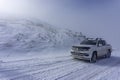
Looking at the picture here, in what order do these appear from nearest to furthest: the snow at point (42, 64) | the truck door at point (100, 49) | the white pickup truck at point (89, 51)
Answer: the snow at point (42, 64)
the white pickup truck at point (89, 51)
the truck door at point (100, 49)

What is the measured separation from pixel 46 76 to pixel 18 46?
31.5ft

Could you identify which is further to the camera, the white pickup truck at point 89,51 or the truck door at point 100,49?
the truck door at point 100,49

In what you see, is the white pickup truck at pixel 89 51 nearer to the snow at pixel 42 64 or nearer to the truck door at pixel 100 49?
the truck door at pixel 100 49

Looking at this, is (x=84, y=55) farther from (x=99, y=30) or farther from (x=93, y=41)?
(x=99, y=30)

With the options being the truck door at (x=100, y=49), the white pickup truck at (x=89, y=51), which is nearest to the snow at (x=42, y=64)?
the white pickup truck at (x=89, y=51)

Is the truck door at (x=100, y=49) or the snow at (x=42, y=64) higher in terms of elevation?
the truck door at (x=100, y=49)

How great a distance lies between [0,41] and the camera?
17594mm

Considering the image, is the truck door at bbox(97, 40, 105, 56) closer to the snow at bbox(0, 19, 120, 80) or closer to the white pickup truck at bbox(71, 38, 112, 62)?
the white pickup truck at bbox(71, 38, 112, 62)

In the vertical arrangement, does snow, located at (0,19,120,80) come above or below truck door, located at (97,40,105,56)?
below

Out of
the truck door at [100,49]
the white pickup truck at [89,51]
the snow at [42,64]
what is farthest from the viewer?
the truck door at [100,49]

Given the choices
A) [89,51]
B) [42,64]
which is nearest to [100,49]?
[89,51]

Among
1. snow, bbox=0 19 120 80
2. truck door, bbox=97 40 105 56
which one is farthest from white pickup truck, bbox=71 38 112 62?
snow, bbox=0 19 120 80

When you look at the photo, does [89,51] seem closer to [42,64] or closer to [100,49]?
[100,49]

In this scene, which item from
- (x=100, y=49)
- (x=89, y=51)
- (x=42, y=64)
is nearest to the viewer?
(x=42, y=64)
